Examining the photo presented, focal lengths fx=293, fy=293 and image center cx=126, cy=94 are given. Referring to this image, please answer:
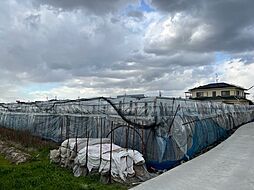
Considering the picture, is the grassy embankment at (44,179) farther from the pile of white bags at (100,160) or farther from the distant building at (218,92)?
the distant building at (218,92)

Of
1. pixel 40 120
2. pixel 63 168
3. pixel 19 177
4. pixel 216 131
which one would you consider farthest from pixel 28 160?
pixel 216 131

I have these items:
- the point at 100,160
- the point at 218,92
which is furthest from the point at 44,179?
the point at 218,92

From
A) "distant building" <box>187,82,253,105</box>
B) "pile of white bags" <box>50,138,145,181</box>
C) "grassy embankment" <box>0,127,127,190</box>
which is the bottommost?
"grassy embankment" <box>0,127,127,190</box>

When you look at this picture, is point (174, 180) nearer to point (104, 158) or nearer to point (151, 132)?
point (104, 158)

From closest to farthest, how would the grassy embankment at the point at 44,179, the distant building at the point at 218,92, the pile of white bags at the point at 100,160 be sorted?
the grassy embankment at the point at 44,179 → the pile of white bags at the point at 100,160 → the distant building at the point at 218,92

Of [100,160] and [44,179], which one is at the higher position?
[100,160]

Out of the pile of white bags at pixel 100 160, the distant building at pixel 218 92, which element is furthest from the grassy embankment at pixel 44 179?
the distant building at pixel 218 92

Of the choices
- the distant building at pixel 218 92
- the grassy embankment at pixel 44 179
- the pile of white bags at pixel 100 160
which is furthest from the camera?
the distant building at pixel 218 92

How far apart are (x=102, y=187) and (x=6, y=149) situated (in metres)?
7.51

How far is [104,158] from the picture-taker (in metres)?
8.01

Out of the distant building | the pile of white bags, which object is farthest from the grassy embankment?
the distant building

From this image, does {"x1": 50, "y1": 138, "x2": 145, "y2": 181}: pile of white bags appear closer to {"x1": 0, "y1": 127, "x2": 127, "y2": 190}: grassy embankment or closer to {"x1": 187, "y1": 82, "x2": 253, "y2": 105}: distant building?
{"x1": 0, "y1": 127, "x2": 127, "y2": 190}: grassy embankment

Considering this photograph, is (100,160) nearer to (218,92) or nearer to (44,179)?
(44,179)

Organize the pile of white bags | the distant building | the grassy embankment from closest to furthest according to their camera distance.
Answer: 1. the grassy embankment
2. the pile of white bags
3. the distant building
